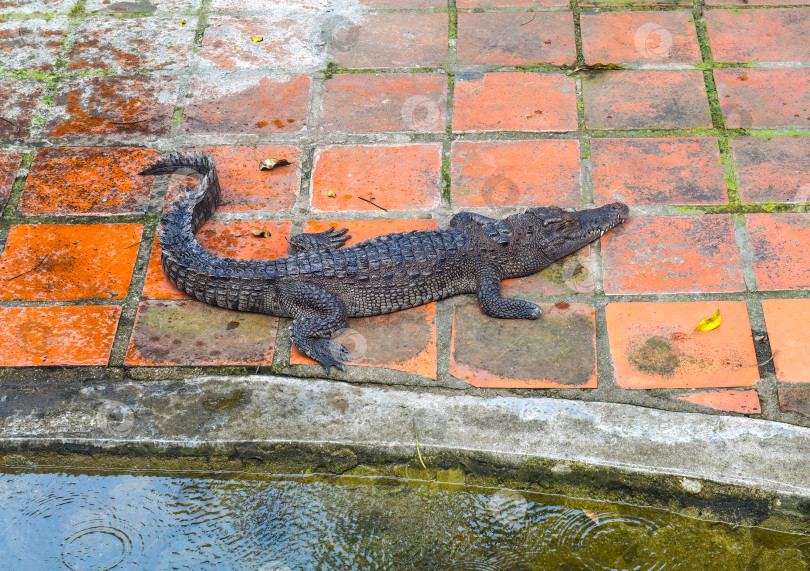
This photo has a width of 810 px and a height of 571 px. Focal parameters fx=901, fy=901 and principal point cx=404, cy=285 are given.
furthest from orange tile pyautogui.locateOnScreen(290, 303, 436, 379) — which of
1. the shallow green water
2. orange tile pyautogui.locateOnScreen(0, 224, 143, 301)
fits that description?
orange tile pyautogui.locateOnScreen(0, 224, 143, 301)

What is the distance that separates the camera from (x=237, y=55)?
523 centimetres

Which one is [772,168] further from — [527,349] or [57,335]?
[57,335]

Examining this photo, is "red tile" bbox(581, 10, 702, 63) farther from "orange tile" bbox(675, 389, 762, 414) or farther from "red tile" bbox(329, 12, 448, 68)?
Answer: "orange tile" bbox(675, 389, 762, 414)

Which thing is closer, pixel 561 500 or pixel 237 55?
pixel 561 500

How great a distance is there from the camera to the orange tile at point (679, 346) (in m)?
3.62

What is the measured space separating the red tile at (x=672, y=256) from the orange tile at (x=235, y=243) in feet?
4.96

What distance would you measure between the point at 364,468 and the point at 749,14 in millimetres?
3680

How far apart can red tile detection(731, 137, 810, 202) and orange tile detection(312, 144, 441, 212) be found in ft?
4.89

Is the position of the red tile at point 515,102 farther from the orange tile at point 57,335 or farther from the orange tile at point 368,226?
the orange tile at point 57,335

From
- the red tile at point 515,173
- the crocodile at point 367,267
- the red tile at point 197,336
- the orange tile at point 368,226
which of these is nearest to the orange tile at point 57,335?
the red tile at point 197,336

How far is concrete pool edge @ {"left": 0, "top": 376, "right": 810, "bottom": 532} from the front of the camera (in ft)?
10.7

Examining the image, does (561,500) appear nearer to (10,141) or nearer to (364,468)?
(364,468)

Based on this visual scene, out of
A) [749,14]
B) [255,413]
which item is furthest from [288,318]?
[749,14]

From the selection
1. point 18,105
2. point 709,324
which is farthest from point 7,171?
point 709,324
